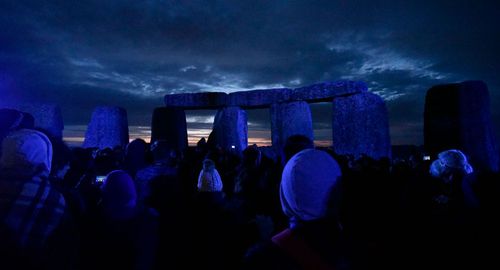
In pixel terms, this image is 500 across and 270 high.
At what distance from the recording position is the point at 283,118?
456 inches

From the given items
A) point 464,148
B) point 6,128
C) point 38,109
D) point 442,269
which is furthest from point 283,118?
point 6,128

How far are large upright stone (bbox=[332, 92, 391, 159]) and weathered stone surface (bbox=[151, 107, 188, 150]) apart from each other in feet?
20.0

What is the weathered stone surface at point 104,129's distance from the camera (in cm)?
1105

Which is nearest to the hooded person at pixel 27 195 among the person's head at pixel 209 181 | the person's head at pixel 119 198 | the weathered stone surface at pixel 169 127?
the person's head at pixel 119 198

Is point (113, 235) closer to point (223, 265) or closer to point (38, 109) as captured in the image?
point (223, 265)

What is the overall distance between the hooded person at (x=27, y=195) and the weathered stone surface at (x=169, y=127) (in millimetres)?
10703

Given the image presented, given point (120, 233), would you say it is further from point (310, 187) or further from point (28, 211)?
point (310, 187)

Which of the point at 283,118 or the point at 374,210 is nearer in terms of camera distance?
the point at 374,210

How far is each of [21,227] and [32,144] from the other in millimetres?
391

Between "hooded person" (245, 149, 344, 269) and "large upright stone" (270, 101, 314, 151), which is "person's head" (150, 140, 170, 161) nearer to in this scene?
"hooded person" (245, 149, 344, 269)

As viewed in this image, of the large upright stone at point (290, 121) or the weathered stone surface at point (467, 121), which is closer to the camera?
the weathered stone surface at point (467, 121)

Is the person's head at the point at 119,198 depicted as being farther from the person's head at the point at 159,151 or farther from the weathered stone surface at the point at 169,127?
the weathered stone surface at the point at 169,127

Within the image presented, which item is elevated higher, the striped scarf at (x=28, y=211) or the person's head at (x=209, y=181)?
the striped scarf at (x=28, y=211)

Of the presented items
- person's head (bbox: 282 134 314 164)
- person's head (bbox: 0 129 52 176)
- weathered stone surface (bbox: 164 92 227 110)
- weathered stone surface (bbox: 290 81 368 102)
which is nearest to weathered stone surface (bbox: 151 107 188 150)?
weathered stone surface (bbox: 164 92 227 110)
